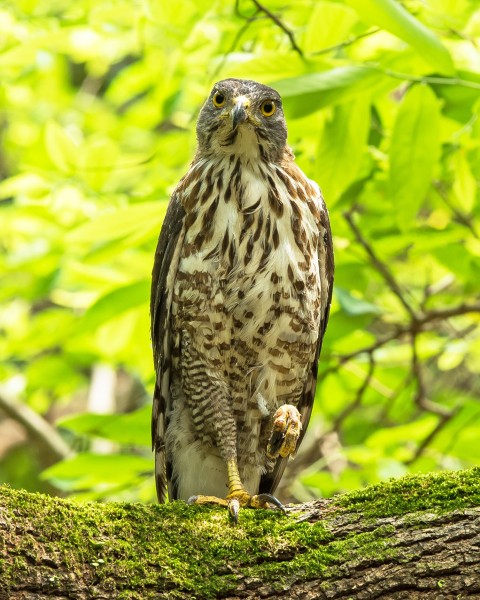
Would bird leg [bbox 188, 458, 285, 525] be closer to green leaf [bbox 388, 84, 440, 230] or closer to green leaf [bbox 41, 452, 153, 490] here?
green leaf [bbox 41, 452, 153, 490]

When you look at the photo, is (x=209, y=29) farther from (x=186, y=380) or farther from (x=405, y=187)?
(x=186, y=380)

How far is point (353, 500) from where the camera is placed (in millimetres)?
2684

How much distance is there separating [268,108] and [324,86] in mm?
584

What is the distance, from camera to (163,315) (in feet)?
12.3

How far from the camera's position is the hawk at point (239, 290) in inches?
137

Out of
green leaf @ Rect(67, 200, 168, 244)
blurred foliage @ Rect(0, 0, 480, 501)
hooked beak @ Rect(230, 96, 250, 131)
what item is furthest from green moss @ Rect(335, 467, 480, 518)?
hooked beak @ Rect(230, 96, 250, 131)

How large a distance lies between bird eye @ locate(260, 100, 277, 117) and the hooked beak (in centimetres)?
9

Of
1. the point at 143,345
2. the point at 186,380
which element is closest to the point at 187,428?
the point at 186,380

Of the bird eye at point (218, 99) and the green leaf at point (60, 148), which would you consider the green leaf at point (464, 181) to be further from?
the green leaf at point (60, 148)

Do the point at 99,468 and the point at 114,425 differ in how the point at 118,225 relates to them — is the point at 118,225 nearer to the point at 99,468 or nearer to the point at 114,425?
the point at 114,425

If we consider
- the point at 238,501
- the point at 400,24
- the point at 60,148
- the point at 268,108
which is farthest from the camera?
the point at 60,148

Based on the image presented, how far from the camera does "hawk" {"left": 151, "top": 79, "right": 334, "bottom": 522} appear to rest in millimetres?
3488

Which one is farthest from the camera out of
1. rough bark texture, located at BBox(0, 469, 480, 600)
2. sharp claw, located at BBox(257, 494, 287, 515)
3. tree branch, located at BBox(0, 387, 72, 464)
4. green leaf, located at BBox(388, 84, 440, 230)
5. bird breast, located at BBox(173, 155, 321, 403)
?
tree branch, located at BBox(0, 387, 72, 464)

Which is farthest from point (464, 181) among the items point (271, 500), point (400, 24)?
point (271, 500)
